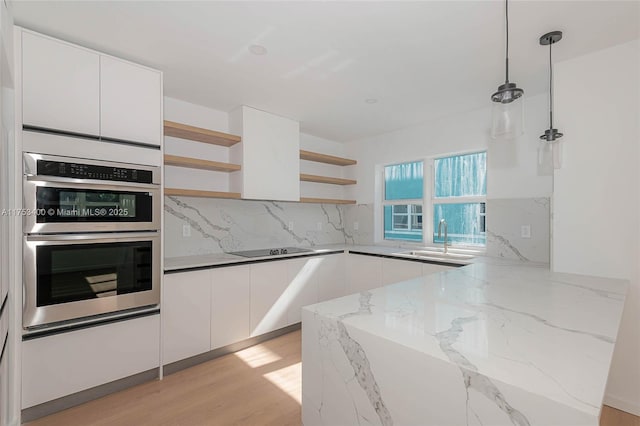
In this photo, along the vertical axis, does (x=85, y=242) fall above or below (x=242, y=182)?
below

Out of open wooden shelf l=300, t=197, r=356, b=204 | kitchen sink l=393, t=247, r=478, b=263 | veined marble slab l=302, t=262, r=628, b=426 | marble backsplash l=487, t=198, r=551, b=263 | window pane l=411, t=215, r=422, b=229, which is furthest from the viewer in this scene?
window pane l=411, t=215, r=422, b=229

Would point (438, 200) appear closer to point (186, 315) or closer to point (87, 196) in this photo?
point (186, 315)

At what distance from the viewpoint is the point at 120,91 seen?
2082 mm

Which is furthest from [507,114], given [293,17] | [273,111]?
[273,111]

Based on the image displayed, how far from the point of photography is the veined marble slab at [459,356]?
29.8 inches

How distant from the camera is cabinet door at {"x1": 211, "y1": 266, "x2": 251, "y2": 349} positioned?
102 inches

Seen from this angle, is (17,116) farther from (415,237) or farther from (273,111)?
(415,237)

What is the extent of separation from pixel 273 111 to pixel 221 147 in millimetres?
673

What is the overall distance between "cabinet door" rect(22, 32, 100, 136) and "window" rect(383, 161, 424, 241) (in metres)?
3.30

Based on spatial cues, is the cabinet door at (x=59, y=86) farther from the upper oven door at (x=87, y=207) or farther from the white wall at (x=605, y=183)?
the white wall at (x=605, y=183)

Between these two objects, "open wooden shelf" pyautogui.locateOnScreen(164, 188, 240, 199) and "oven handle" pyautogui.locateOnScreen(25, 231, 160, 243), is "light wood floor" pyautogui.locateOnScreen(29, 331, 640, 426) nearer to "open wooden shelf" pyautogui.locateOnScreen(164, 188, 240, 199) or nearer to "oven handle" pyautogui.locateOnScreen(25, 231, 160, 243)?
"oven handle" pyautogui.locateOnScreen(25, 231, 160, 243)

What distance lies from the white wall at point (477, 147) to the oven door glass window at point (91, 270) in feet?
9.68

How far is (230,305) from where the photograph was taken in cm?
270

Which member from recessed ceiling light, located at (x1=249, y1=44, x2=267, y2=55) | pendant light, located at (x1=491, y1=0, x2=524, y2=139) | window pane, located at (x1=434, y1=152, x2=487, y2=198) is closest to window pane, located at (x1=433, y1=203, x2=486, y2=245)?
window pane, located at (x1=434, y1=152, x2=487, y2=198)
